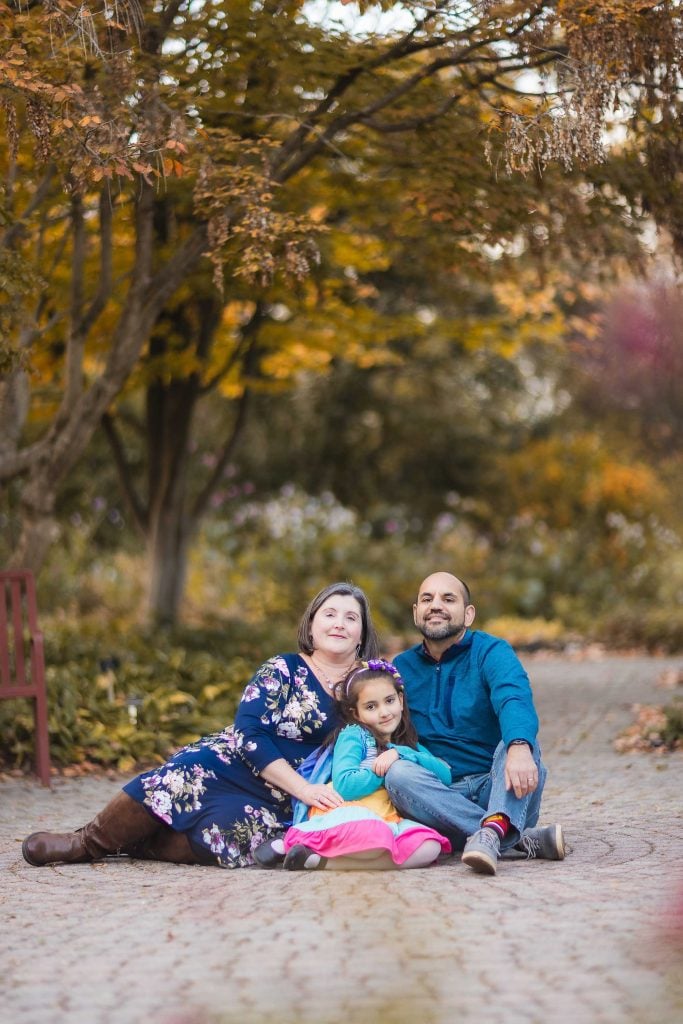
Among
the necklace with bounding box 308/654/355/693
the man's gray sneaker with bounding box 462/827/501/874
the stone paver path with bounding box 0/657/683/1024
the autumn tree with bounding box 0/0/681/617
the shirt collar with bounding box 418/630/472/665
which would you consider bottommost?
the stone paver path with bounding box 0/657/683/1024

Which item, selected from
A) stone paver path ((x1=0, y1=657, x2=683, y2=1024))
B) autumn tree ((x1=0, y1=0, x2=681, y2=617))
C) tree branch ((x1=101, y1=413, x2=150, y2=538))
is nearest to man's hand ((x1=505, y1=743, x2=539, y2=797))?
stone paver path ((x1=0, y1=657, x2=683, y2=1024))

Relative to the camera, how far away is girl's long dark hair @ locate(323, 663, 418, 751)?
16.5ft

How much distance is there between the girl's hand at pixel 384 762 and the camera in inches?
194

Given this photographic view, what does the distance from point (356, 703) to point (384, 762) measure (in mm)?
259

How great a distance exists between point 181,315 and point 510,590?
630 centimetres

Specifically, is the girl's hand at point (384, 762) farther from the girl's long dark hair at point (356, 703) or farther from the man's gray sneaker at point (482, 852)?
the man's gray sneaker at point (482, 852)

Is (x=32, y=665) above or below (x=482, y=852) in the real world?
above

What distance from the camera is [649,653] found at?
14359 mm

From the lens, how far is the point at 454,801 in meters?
5.03

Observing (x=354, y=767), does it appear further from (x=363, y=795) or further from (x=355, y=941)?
(x=355, y=941)

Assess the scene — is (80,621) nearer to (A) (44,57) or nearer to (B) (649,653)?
(B) (649,653)

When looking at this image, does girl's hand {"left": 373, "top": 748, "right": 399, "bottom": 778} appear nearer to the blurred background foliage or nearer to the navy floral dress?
the navy floral dress

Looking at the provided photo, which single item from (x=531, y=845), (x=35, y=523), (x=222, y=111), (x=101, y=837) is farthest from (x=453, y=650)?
(x=35, y=523)

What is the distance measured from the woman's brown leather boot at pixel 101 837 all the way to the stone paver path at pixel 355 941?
2.7 inches
